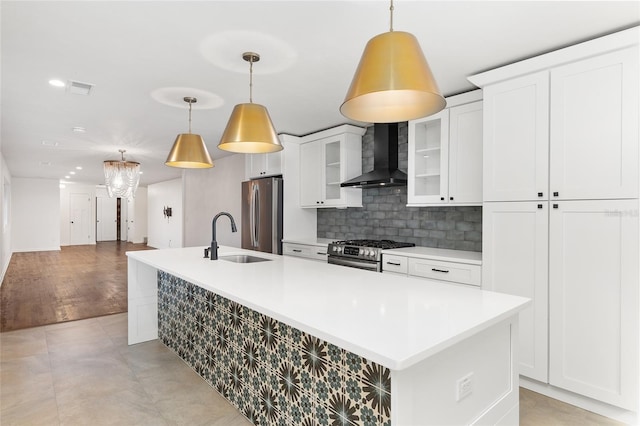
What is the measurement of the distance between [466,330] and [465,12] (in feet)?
5.69

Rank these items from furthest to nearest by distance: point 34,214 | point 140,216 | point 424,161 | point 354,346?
point 140,216 → point 34,214 → point 424,161 → point 354,346

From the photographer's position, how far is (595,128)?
2240 mm

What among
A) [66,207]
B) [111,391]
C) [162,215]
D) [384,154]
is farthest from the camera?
[66,207]

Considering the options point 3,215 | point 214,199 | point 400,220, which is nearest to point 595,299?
point 400,220

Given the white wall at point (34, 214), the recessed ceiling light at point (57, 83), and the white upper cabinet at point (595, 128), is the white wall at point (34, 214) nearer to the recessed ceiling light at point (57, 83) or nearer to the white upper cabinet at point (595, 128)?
the recessed ceiling light at point (57, 83)

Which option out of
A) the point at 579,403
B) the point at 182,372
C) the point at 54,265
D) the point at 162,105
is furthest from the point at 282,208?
the point at 54,265

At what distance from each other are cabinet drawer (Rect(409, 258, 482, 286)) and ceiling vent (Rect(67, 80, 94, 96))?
325cm

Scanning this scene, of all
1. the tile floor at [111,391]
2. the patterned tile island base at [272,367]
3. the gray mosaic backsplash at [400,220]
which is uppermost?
the gray mosaic backsplash at [400,220]

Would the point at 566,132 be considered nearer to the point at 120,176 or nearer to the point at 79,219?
the point at 120,176

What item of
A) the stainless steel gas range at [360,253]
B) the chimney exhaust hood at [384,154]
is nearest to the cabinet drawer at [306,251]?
the stainless steel gas range at [360,253]

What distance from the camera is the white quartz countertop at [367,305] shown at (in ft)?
3.56

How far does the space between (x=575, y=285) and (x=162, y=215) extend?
12112 millimetres

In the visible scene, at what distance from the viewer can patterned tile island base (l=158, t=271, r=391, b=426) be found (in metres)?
1.37

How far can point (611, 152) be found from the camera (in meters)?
2.18
